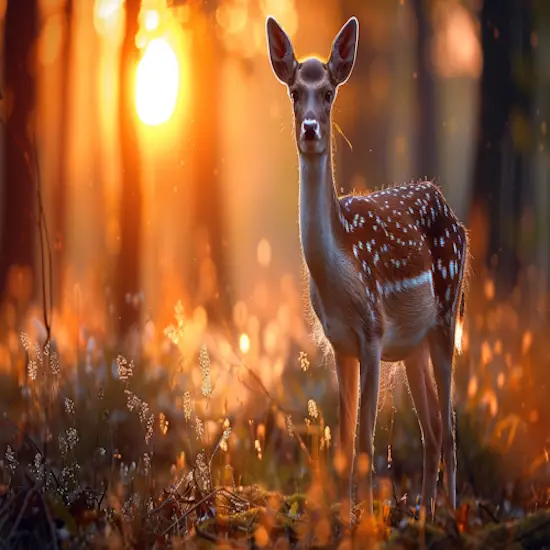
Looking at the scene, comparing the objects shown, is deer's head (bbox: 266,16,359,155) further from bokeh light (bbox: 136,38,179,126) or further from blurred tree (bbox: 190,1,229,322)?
blurred tree (bbox: 190,1,229,322)

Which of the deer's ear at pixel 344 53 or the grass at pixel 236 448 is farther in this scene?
the deer's ear at pixel 344 53

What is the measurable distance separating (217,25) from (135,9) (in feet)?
14.0

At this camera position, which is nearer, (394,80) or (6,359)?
(6,359)

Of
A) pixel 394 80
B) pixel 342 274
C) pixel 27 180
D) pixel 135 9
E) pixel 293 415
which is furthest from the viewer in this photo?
pixel 394 80

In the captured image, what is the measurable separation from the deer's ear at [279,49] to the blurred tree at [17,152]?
15.4 feet

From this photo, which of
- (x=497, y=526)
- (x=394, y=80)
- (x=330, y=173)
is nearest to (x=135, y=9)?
(x=330, y=173)

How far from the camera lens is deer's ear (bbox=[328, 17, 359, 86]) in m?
4.96

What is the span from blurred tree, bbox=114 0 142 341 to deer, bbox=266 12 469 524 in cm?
407

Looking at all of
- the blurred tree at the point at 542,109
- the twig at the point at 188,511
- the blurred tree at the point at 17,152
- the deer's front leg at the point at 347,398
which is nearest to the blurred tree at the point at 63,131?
the blurred tree at the point at 17,152

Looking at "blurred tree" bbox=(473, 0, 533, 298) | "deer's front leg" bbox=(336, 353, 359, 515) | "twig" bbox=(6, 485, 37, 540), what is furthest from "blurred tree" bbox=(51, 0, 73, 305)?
"twig" bbox=(6, 485, 37, 540)

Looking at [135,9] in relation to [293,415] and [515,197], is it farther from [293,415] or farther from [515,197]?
[515,197]

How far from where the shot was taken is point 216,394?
787 centimetres

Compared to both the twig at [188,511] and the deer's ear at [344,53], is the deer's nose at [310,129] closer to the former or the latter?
the deer's ear at [344,53]

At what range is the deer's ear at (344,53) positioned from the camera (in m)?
4.96
